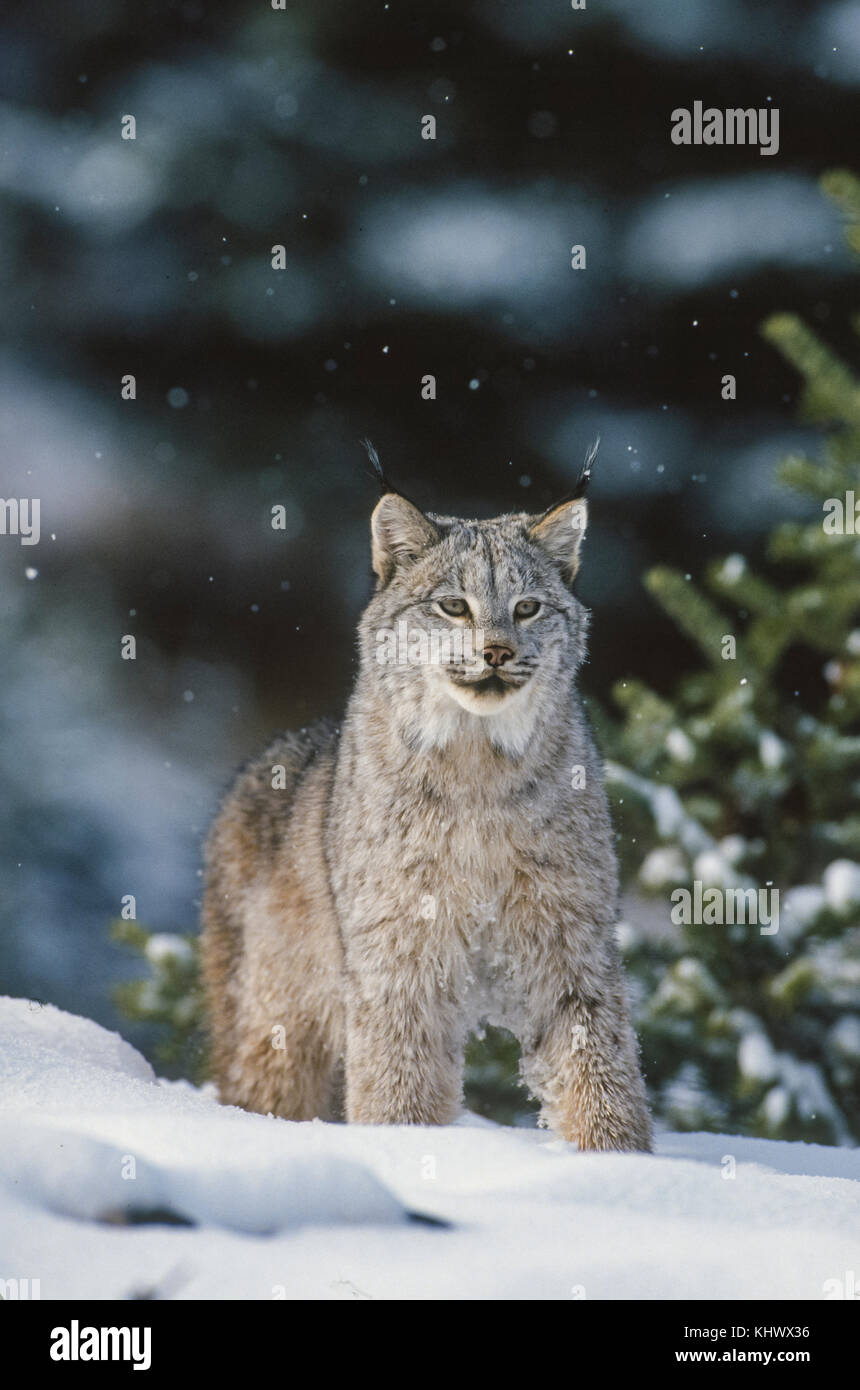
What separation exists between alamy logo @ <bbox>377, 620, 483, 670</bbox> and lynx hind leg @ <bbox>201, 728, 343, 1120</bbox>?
0.74 m

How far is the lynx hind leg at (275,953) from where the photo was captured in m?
3.75

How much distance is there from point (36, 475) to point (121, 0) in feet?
7.98

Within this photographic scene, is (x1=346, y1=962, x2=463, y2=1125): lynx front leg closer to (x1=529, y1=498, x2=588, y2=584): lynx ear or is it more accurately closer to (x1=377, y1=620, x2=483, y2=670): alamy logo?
(x1=377, y1=620, x2=483, y2=670): alamy logo

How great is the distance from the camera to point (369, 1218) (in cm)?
219

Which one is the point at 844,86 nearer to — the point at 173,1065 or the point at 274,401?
the point at 274,401

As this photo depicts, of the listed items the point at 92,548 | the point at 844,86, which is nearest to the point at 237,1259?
the point at 92,548

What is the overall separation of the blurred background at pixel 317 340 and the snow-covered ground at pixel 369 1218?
388 centimetres

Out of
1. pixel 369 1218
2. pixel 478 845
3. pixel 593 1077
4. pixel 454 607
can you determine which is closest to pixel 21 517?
pixel 454 607

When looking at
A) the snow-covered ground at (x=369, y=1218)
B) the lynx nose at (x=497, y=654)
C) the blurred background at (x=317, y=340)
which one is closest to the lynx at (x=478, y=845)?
the lynx nose at (x=497, y=654)

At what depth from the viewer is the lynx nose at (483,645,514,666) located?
2.98 metres

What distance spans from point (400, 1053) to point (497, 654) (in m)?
1.02

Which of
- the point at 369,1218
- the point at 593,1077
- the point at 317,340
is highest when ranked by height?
the point at 317,340

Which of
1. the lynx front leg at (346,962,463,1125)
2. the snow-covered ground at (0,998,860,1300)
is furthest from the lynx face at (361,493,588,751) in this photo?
the snow-covered ground at (0,998,860,1300)
